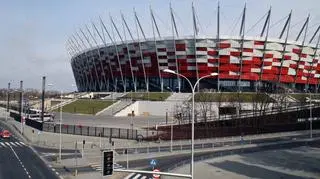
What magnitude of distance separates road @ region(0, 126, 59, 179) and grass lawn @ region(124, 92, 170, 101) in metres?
66.9

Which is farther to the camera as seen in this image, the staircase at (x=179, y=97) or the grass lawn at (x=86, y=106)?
the staircase at (x=179, y=97)

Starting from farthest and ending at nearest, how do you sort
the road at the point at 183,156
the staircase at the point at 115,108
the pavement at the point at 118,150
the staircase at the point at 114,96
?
the staircase at the point at 114,96, the staircase at the point at 115,108, the pavement at the point at 118,150, the road at the point at 183,156

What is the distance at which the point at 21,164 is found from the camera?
5362cm

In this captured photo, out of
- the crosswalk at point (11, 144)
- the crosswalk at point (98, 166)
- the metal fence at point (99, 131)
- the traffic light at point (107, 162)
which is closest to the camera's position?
the traffic light at point (107, 162)

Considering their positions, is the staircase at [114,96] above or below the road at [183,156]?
above

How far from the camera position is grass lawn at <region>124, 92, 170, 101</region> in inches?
5541

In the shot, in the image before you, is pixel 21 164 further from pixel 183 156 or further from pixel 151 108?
pixel 151 108

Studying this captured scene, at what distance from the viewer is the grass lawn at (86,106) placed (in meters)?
136

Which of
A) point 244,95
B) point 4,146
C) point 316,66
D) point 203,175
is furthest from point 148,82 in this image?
point 203,175

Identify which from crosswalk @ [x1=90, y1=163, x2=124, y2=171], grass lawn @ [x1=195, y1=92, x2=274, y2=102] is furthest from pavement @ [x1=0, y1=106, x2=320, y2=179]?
grass lawn @ [x1=195, y1=92, x2=274, y2=102]

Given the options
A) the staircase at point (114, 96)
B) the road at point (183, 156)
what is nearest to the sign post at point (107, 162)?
the road at point (183, 156)

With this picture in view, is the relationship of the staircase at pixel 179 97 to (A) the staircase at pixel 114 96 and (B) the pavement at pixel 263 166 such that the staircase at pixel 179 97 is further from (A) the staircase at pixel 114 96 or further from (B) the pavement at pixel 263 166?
(B) the pavement at pixel 263 166

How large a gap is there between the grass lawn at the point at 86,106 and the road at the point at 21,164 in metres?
59.3

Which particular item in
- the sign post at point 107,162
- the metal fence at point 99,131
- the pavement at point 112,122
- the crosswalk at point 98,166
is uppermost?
the sign post at point 107,162
